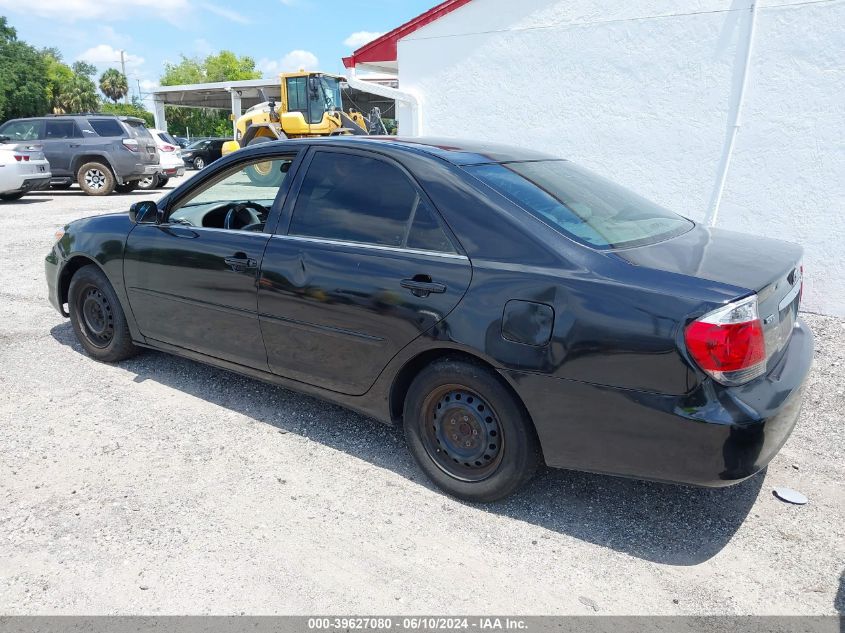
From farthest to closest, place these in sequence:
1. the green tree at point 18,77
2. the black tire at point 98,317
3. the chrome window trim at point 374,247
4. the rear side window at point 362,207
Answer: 1. the green tree at point 18,77
2. the black tire at point 98,317
3. the rear side window at point 362,207
4. the chrome window trim at point 374,247

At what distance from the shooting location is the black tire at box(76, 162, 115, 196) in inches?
638

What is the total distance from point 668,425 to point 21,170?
15572 millimetres

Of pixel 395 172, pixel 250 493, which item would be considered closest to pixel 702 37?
pixel 395 172

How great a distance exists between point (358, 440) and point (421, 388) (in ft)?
2.70

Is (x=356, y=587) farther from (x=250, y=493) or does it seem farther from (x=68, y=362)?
(x=68, y=362)

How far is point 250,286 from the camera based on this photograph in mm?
3668

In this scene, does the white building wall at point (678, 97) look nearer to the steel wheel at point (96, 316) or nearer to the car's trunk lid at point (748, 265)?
the car's trunk lid at point (748, 265)

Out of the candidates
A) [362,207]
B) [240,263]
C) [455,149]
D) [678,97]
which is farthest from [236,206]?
[678,97]

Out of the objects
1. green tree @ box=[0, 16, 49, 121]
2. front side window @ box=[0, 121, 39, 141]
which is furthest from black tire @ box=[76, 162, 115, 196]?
green tree @ box=[0, 16, 49, 121]

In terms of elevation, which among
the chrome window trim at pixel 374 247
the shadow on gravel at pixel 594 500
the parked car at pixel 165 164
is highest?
the parked car at pixel 165 164

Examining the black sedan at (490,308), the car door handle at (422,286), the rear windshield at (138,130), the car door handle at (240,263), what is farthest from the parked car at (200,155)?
the car door handle at (422,286)

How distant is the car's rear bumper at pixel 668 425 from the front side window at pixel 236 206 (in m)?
1.93

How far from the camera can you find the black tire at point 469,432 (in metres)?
2.91

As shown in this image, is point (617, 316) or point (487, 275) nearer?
point (617, 316)
